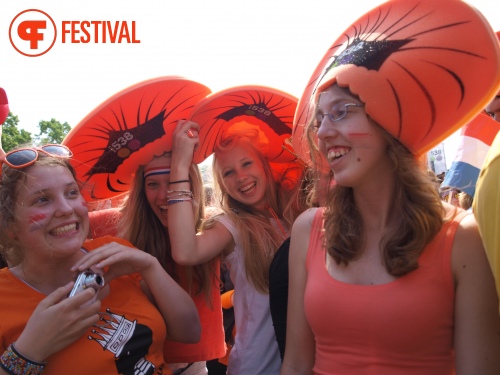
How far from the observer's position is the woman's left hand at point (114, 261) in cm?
202

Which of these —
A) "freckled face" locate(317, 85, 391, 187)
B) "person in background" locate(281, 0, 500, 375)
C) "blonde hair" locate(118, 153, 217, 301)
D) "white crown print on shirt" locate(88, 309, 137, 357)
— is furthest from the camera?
"blonde hair" locate(118, 153, 217, 301)

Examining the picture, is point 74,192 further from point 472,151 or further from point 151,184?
point 472,151

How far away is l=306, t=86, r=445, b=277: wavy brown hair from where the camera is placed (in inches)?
63.6

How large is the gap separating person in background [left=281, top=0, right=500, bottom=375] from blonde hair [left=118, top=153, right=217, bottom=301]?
0.96 metres

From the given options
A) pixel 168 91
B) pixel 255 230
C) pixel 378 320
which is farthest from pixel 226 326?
pixel 378 320

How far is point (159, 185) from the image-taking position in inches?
109

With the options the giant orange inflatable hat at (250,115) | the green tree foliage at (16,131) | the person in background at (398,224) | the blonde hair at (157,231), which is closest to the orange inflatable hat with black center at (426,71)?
the person in background at (398,224)

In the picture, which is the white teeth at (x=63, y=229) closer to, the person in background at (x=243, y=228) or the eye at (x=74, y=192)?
the eye at (x=74, y=192)

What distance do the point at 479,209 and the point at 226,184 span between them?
1.76 meters

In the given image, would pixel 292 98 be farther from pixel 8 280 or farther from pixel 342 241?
pixel 8 280

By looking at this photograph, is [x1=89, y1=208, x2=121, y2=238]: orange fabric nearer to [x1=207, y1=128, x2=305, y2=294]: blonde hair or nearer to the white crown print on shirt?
[x1=207, y1=128, x2=305, y2=294]: blonde hair

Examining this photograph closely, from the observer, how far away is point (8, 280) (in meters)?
2.04

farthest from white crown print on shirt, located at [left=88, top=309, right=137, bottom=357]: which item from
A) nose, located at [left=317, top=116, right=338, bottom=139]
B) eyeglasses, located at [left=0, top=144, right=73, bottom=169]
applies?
nose, located at [left=317, top=116, right=338, bottom=139]

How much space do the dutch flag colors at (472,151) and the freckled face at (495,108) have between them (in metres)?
0.04
